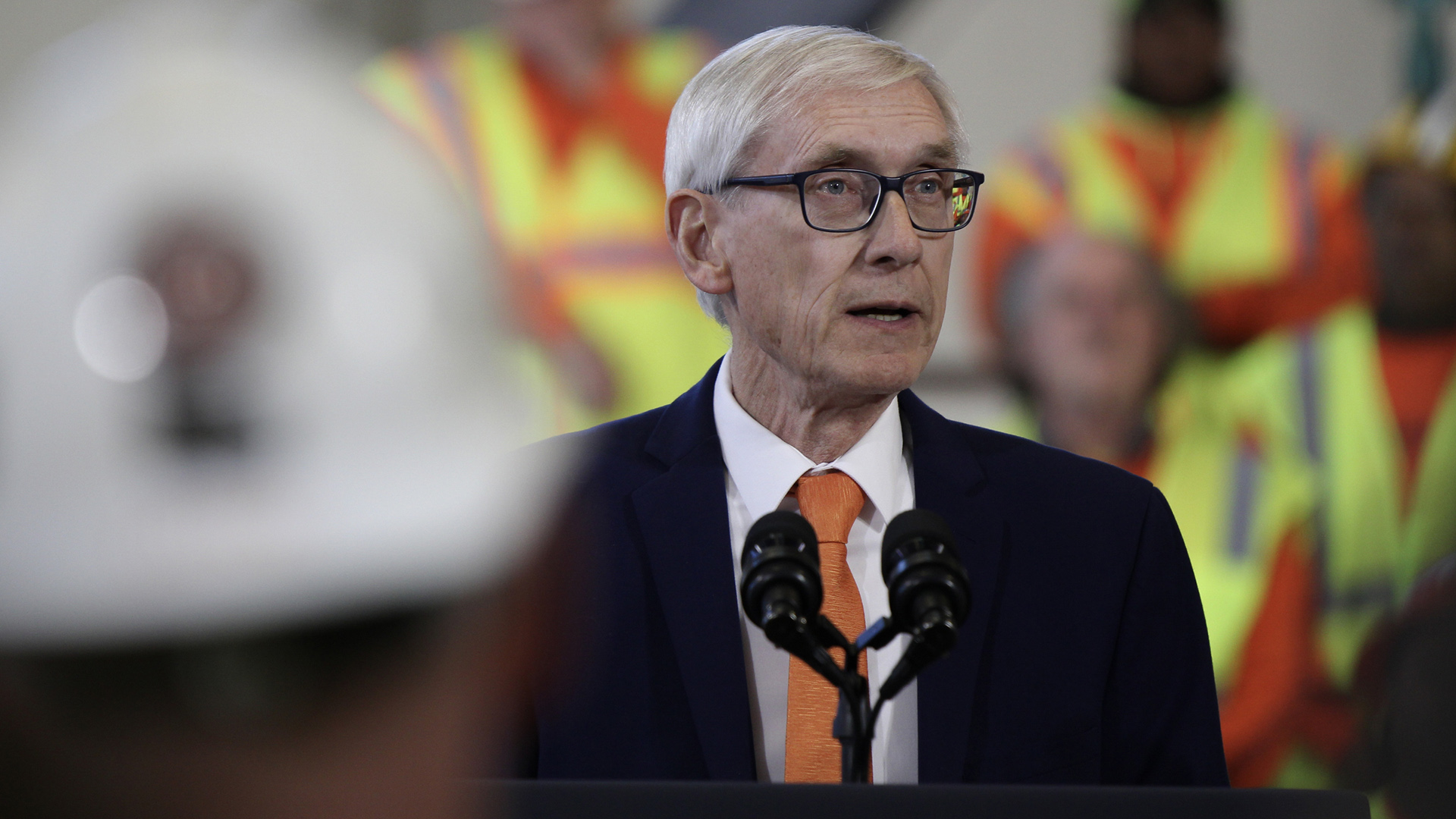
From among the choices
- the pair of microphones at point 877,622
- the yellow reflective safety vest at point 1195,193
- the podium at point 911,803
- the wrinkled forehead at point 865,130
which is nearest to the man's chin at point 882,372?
the wrinkled forehead at point 865,130

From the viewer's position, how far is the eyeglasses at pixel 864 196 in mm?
1476

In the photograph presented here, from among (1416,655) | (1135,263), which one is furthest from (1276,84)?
(1416,655)

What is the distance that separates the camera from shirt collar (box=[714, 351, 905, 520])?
1487mm

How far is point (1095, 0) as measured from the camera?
338cm

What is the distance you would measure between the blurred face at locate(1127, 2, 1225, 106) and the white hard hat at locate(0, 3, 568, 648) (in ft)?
11.3

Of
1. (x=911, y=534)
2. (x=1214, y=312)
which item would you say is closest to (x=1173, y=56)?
(x=1214, y=312)

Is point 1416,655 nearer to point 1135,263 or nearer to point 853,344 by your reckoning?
point 1135,263

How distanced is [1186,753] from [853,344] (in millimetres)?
565

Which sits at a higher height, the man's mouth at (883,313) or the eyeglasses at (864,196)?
the eyeglasses at (864,196)

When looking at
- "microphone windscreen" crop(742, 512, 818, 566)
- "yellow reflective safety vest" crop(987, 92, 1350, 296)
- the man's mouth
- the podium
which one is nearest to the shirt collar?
the man's mouth

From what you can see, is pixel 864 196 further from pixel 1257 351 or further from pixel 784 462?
pixel 1257 351

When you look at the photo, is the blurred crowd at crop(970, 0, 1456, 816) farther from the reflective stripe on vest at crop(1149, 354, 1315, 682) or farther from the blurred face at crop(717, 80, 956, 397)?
the blurred face at crop(717, 80, 956, 397)

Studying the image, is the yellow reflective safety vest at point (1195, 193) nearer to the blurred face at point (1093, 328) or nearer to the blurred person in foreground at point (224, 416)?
the blurred face at point (1093, 328)

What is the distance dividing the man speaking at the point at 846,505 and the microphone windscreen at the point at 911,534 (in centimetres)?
43
